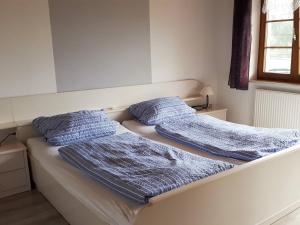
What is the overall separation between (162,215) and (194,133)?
4.31ft

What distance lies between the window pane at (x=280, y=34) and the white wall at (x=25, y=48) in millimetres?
2535

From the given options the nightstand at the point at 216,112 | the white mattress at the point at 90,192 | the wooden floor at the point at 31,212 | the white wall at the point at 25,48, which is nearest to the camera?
the white mattress at the point at 90,192

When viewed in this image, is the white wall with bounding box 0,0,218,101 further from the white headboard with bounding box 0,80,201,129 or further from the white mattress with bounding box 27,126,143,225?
the white mattress with bounding box 27,126,143,225

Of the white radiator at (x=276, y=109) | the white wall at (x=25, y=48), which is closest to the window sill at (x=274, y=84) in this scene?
the white radiator at (x=276, y=109)

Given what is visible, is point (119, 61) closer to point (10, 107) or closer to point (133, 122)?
point (133, 122)

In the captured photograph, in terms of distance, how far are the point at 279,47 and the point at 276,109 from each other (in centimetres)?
73

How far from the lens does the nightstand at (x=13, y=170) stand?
2709 mm

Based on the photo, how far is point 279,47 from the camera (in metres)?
3.81

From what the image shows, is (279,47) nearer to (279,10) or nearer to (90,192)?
(279,10)

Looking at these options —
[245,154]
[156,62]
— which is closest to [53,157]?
[245,154]

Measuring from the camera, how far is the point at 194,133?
9.62 feet

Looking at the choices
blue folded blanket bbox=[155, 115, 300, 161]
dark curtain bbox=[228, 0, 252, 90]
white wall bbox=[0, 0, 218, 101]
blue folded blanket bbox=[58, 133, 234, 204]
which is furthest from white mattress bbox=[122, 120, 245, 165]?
dark curtain bbox=[228, 0, 252, 90]

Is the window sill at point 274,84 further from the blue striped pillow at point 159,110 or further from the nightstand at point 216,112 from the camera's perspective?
the blue striped pillow at point 159,110

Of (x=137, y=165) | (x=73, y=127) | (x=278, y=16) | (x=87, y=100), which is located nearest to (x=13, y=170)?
(x=73, y=127)
